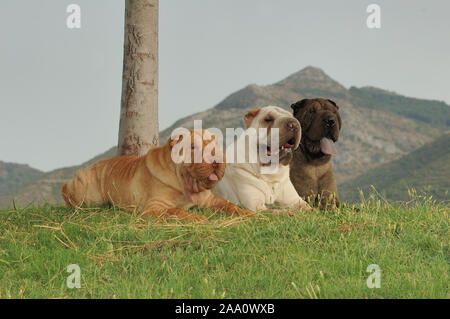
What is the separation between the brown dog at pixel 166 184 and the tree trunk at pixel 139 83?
1230 mm

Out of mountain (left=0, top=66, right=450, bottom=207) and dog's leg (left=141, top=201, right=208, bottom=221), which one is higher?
dog's leg (left=141, top=201, right=208, bottom=221)

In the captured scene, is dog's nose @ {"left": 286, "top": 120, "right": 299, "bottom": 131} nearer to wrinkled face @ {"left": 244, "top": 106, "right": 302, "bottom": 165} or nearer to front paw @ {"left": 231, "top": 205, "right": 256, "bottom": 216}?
wrinkled face @ {"left": 244, "top": 106, "right": 302, "bottom": 165}

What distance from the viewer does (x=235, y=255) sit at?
15.3 feet

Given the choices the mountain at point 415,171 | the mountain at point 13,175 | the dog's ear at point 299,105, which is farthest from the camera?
the mountain at point 13,175

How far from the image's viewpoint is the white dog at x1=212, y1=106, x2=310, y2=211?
5719 mm

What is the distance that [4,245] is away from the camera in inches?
223

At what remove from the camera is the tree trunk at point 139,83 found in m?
7.87

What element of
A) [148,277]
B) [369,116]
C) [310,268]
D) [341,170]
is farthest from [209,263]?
[369,116]

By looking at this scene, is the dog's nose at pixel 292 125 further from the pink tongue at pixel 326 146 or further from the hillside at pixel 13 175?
the hillside at pixel 13 175

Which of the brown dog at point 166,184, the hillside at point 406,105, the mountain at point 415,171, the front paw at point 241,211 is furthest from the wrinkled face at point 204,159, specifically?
the hillside at point 406,105

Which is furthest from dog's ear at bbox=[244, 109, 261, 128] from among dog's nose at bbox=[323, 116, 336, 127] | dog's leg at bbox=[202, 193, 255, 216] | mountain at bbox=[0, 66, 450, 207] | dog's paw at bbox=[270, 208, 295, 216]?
mountain at bbox=[0, 66, 450, 207]

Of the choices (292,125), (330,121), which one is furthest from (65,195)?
(330,121)

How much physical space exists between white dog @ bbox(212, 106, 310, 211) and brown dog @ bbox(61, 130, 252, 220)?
0.79 ft

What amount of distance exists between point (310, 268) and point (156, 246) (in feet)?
5.17
